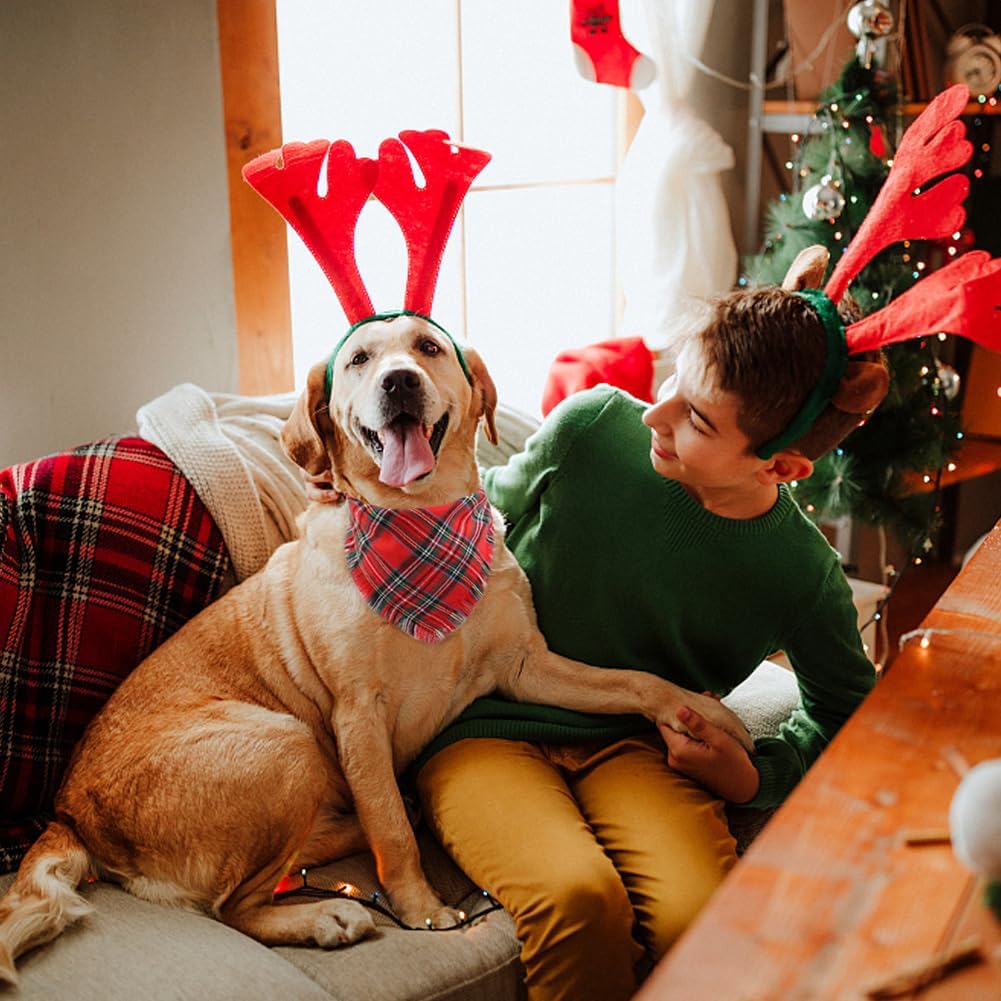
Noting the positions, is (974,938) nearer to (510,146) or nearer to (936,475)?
(936,475)

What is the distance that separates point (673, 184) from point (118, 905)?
2.37 m

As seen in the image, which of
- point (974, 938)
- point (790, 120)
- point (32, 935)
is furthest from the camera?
point (790, 120)

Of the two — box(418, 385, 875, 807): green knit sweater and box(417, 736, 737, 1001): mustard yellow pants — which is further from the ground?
box(418, 385, 875, 807): green knit sweater

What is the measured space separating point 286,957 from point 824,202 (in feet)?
6.85

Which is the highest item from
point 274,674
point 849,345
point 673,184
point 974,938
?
point 673,184

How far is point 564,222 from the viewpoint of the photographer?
325cm

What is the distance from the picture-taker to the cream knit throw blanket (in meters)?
1.79

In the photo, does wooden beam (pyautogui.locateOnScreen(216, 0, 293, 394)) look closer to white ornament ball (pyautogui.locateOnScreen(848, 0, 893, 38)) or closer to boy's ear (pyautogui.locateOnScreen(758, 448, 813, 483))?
boy's ear (pyautogui.locateOnScreen(758, 448, 813, 483))

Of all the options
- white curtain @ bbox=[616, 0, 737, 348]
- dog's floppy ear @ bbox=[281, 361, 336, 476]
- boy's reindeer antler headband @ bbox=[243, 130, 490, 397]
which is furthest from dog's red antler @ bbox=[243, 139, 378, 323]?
white curtain @ bbox=[616, 0, 737, 348]

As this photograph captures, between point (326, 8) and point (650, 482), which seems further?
point (326, 8)

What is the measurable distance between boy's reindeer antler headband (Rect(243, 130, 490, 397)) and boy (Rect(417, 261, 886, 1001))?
0.32m

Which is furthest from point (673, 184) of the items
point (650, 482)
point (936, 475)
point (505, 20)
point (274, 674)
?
point (274, 674)

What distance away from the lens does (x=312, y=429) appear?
154 centimetres

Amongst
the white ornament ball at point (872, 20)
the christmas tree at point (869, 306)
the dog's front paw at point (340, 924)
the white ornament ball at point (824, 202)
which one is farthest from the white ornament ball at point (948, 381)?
the dog's front paw at point (340, 924)
